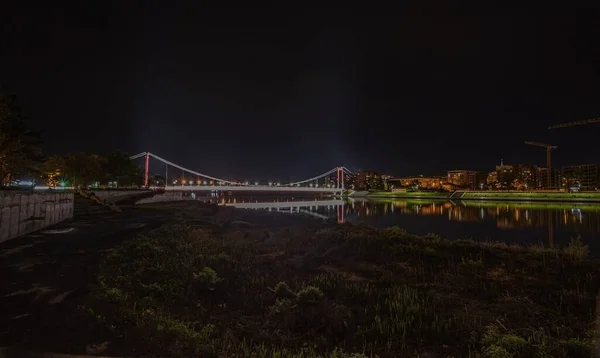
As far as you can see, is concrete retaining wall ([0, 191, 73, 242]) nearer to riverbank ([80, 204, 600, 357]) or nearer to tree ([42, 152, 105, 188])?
riverbank ([80, 204, 600, 357])

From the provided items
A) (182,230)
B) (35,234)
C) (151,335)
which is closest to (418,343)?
(151,335)

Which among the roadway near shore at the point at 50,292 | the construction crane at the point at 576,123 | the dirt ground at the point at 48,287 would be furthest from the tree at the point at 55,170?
the construction crane at the point at 576,123

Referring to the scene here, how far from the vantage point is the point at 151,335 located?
546cm

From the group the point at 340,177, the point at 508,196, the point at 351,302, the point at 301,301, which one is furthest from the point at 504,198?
the point at 301,301

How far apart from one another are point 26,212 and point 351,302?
15.4 m

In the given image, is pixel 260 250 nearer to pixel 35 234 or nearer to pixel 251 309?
pixel 251 309

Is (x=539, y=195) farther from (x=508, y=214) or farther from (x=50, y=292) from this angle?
(x=50, y=292)

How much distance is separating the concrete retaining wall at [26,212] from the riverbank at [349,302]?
5683 millimetres

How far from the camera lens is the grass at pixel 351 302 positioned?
5531mm

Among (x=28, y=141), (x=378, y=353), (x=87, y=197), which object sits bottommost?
(x=378, y=353)

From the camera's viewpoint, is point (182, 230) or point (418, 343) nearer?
point (418, 343)

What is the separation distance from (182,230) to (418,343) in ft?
45.6

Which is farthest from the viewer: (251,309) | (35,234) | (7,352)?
(35,234)

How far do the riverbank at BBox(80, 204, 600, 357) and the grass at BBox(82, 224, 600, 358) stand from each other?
1.0 inches
